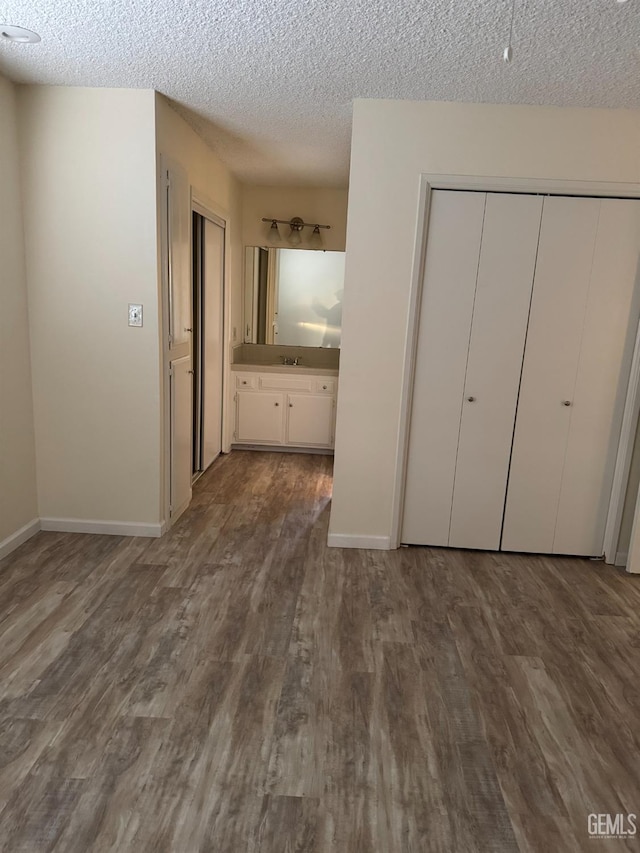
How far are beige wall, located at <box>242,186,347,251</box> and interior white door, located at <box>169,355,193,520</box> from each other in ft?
7.25

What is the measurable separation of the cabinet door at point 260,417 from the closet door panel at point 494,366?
2295 mm

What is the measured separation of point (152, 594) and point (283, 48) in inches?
97.4

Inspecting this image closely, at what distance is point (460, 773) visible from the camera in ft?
5.76

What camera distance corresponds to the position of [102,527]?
11.1 ft

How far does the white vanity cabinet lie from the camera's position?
515 centimetres

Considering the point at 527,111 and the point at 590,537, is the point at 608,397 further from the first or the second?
the point at 527,111

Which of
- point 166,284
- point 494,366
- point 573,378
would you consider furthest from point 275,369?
point 573,378

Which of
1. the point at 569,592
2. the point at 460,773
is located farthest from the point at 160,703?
the point at 569,592

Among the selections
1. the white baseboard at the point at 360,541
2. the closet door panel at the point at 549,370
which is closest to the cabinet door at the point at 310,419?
the white baseboard at the point at 360,541

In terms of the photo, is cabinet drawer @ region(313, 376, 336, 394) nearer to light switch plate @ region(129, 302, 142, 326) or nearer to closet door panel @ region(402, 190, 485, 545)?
closet door panel @ region(402, 190, 485, 545)

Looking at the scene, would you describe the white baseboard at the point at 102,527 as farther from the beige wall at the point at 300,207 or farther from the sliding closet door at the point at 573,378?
the beige wall at the point at 300,207

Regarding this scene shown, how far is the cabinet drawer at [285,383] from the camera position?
5148 millimetres

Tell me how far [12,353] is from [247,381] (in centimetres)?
237

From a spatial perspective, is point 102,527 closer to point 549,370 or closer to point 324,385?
point 324,385
